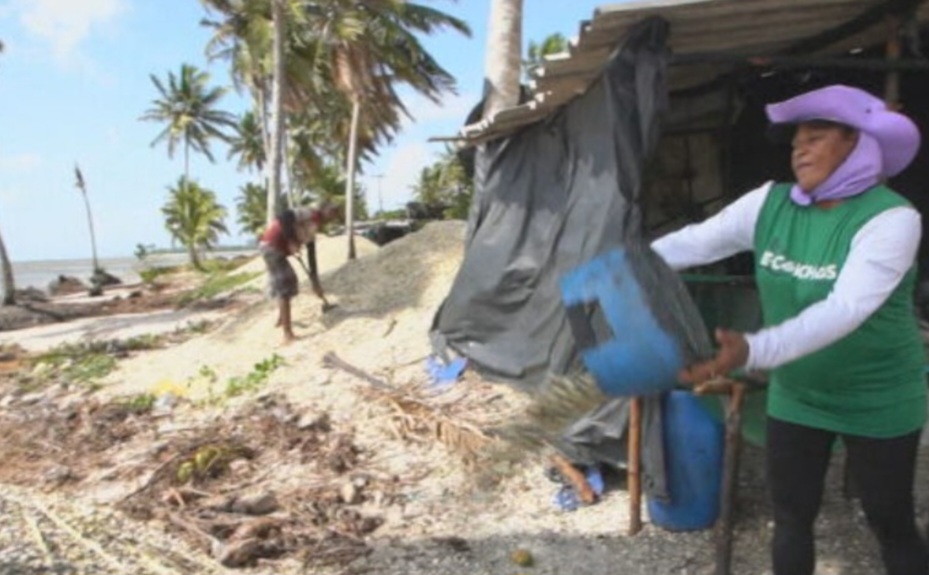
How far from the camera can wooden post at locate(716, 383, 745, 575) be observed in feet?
9.64

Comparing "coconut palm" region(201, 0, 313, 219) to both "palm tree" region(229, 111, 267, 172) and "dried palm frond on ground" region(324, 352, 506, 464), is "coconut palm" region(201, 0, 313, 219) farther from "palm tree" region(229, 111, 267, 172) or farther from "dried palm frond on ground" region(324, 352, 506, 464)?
"palm tree" region(229, 111, 267, 172)

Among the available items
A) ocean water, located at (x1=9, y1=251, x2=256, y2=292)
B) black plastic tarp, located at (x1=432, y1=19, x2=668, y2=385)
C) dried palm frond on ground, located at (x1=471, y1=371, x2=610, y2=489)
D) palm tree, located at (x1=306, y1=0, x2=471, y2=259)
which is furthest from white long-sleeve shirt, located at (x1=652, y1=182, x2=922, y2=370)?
ocean water, located at (x1=9, y1=251, x2=256, y2=292)

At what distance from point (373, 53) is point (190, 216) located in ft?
65.5

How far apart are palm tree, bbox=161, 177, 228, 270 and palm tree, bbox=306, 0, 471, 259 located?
1675 centimetres

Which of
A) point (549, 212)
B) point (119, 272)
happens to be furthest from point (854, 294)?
point (119, 272)

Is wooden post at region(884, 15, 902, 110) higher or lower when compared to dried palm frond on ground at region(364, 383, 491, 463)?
higher

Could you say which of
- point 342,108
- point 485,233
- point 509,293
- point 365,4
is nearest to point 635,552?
point 509,293

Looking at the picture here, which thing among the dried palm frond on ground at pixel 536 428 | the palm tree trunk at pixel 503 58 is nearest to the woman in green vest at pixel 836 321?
the dried palm frond on ground at pixel 536 428

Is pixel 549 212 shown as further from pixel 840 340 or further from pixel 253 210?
pixel 253 210

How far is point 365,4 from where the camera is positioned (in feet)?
57.1

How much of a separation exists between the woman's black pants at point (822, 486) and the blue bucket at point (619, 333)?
34 cm

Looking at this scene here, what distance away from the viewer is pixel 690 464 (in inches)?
145

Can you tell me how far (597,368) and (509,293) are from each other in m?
4.27

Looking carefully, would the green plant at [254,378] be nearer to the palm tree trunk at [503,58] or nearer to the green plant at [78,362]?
the green plant at [78,362]
